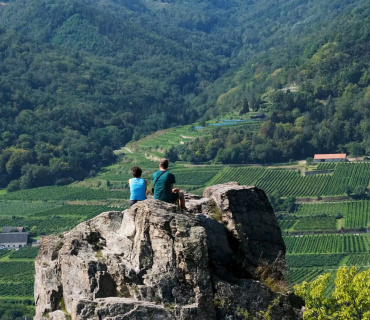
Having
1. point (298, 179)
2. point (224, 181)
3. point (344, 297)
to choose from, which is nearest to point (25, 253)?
point (224, 181)

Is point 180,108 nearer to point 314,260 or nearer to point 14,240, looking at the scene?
point 14,240

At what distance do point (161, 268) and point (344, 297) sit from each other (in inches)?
178

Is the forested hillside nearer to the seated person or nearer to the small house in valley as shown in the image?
the small house in valley

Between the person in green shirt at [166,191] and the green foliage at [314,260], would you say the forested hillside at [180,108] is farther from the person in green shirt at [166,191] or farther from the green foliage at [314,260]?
the person in green shirt at [166,191]

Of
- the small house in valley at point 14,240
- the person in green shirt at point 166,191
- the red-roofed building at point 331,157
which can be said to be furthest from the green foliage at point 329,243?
the person in green shirt at point 166,191

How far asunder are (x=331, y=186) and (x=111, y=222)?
89933 millimetres

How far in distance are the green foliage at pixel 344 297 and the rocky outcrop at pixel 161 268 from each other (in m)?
1.33

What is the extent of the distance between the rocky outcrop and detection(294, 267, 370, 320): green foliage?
4.35 ft

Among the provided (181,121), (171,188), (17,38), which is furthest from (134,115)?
(171,188)

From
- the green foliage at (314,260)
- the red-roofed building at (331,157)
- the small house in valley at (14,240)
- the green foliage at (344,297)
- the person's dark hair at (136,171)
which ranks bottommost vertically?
the green foliage at (314,260)

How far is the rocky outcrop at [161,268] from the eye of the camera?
16828 mm

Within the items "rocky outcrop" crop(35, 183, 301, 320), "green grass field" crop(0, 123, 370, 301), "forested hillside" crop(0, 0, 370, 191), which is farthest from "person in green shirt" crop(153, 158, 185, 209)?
"forested hillside" crop(0, 0, 370, 191)

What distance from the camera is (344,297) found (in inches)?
791

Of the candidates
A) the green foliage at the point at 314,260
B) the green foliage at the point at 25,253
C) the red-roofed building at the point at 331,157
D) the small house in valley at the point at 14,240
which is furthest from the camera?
the red-roofed building at the point at 331,157
